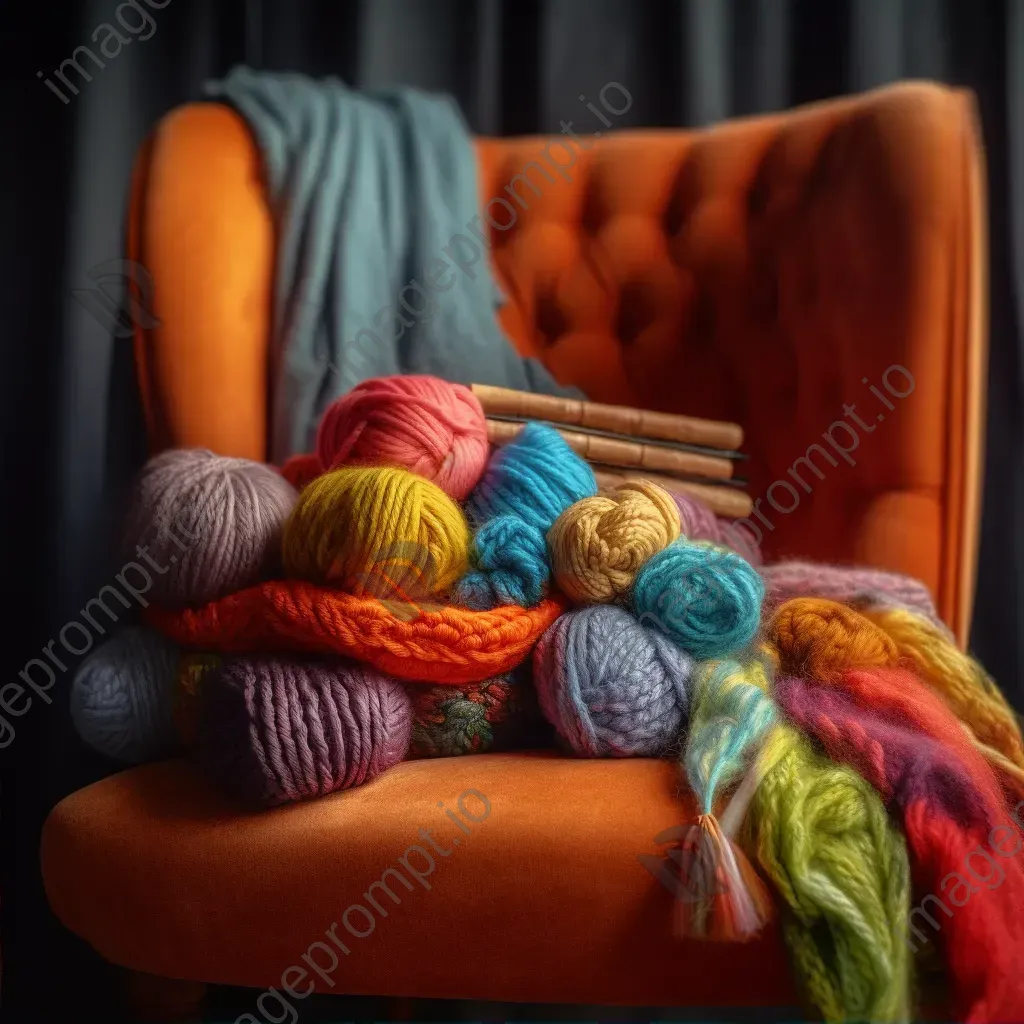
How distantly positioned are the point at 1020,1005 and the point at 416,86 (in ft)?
4.37

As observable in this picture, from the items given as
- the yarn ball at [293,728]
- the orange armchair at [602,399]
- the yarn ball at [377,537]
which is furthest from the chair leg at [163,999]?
the yarn ball at [377,537]

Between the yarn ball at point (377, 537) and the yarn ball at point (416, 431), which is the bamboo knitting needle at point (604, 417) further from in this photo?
the yarn ball at point (377, 537)

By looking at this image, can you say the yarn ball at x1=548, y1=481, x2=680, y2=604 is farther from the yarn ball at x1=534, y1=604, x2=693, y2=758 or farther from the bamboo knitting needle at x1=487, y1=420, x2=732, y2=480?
the bamboo knitting needle at x1=487, y1=420, x2=732, y2=480

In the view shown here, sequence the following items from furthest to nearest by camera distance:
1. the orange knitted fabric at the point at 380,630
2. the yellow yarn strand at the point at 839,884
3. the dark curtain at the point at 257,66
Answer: the dark curtain at the point at 257,66
the orange knitted fabric at the point at 380,630
the yellow yarn strand at the point at 839,884

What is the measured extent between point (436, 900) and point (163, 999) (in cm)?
30

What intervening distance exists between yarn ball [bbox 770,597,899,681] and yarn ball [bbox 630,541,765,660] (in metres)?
0.04

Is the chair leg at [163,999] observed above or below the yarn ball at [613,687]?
below

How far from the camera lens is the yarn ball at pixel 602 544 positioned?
0.67 meters

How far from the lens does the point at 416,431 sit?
0.73 meters

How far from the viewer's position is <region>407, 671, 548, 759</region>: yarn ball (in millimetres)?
666

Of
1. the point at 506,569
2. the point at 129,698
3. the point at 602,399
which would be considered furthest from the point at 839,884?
the point at 602,399

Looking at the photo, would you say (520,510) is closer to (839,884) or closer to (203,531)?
(203,531)

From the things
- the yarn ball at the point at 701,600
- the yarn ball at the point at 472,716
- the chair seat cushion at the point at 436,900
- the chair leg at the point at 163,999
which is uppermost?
the yarn ball at the point at 701,600

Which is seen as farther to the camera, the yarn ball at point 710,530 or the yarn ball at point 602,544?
the yarn ball at point 710,530
